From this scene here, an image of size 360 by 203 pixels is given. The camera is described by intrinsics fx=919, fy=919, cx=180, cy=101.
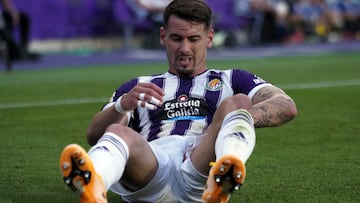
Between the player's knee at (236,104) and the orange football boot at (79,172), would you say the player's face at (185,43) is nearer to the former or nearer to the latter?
the player's knee at (236,104)

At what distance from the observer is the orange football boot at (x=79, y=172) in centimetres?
402

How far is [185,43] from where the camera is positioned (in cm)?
495

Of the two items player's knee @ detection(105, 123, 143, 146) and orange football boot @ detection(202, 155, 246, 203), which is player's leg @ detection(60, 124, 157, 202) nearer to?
player's knee @ detection(105, 123, 143, 146)

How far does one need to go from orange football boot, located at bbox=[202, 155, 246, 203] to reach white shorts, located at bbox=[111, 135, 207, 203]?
16.6 inches

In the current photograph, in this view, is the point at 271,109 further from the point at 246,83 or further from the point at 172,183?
the point at 172,183

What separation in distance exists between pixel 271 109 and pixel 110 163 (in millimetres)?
1029

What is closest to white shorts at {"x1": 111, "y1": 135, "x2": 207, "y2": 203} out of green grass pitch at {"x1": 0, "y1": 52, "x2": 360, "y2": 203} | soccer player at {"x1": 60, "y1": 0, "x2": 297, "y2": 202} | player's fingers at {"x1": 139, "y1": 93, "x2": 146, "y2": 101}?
soccer player at {"x1": 60, "y1": 0, "x2": 297, "y2": 202}

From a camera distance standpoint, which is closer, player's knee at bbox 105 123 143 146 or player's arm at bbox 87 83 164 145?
player's knee at bbox 105 123 143 146

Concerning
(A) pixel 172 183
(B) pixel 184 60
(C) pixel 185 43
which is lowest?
(A) pixel 172 183

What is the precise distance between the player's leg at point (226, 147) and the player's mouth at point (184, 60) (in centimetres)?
53

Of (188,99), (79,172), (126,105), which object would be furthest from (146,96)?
(79,172)

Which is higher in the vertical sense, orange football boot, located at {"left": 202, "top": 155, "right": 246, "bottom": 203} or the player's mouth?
the player's mouth

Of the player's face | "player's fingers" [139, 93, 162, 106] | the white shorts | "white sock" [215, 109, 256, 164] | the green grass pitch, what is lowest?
the green grass pitch

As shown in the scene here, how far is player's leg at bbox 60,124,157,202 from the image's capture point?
4023 mm
